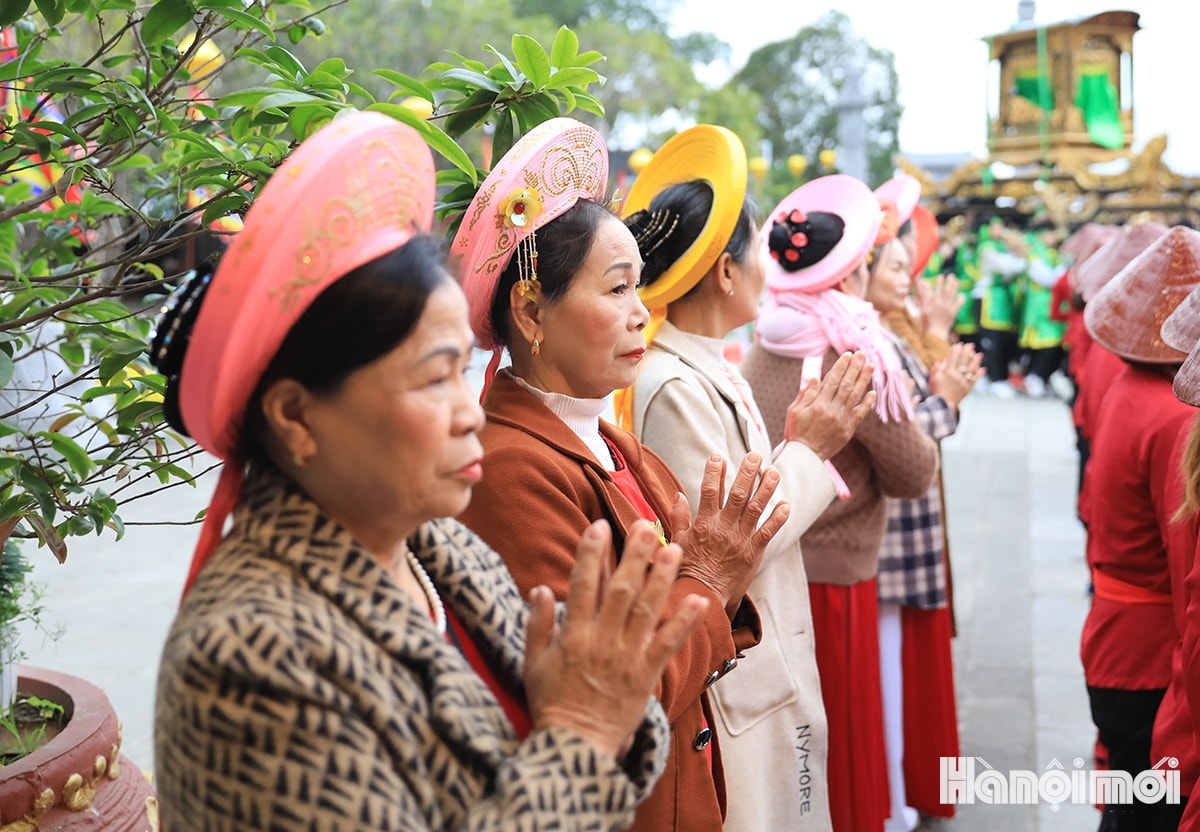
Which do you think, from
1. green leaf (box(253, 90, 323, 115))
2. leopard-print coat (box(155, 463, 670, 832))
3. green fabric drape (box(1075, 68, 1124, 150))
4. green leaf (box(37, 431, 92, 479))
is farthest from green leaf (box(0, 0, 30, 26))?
green fabric drape (box(1075, 68, 1124, 150))

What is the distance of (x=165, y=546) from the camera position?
308 inches

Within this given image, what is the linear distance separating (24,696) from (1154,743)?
251cm

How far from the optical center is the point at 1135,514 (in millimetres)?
2928

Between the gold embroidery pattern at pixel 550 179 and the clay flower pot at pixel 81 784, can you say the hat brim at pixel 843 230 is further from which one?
the clay flower pot at pixel 81 784

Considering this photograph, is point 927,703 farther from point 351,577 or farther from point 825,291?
point 351,577

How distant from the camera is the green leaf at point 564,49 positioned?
6.38 feet

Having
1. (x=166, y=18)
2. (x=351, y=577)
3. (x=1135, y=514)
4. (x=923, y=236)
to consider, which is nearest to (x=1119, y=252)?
(x=923, y=236)

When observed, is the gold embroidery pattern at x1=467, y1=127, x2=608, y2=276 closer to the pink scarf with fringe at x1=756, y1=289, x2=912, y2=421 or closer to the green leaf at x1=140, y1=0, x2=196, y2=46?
the green leaf at x1=140, y1=0, x2=196, y2=46

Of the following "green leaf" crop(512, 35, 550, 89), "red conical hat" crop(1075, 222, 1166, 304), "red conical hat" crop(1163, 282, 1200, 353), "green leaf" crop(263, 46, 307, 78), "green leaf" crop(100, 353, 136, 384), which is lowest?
"red conical hat" crop(1075, 222, 1166, 304)

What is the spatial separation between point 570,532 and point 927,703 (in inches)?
97.1

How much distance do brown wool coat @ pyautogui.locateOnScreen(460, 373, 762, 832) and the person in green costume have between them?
1295 cm

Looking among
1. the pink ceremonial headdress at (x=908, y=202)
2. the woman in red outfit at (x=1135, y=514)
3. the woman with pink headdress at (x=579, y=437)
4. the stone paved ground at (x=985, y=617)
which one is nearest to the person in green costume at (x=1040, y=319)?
the stone paved ground at (x=985, y=617)

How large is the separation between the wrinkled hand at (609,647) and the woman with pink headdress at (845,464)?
7.03ft

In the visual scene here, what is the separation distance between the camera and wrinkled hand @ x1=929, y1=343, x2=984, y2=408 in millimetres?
3645
